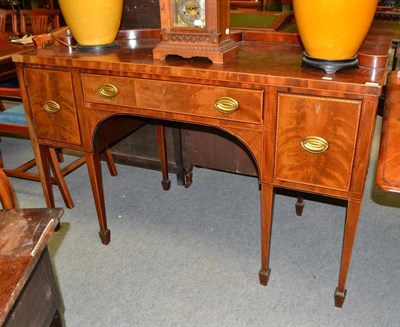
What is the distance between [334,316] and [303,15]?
1.08m

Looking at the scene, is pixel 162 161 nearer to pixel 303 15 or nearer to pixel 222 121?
pixel 222 121

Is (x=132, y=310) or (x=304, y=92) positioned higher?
(x=304, y=92)

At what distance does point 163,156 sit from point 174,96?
0.97 m

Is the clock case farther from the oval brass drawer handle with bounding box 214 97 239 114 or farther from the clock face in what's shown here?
the oval brass drawer handle with bounding box 214 97 239 114

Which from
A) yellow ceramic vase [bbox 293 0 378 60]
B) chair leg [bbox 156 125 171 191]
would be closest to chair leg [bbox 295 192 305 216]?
chair leg [bbox 156 125 171 191]

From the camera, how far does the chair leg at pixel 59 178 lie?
Answer: 2283 millimetres

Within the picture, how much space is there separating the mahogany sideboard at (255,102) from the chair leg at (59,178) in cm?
42

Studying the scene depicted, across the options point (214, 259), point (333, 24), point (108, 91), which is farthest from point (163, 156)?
point (333, 24)

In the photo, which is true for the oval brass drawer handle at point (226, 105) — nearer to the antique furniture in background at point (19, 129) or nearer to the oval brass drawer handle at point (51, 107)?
the oval brass drawer handle at point (51, 107)

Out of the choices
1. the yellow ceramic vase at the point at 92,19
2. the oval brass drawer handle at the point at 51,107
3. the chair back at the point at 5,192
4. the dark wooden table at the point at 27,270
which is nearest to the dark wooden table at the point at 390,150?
the dark wooden table at the point at 27,270

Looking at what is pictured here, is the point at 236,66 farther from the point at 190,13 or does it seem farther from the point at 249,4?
the point at 249,4

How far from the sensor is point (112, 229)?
7.08 feet

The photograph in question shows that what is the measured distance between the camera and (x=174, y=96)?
152 centimetres

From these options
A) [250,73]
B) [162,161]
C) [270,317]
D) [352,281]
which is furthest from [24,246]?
[162,161]
